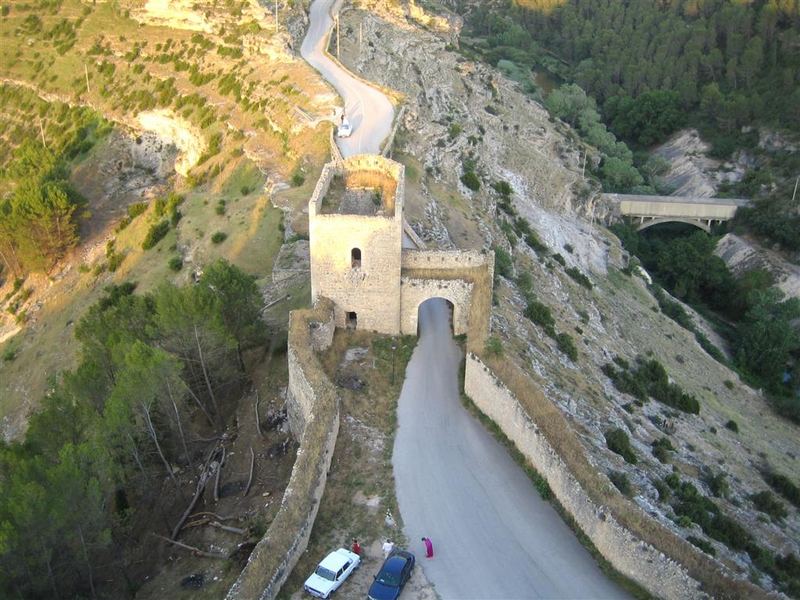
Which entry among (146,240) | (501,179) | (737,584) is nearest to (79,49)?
(146,240)

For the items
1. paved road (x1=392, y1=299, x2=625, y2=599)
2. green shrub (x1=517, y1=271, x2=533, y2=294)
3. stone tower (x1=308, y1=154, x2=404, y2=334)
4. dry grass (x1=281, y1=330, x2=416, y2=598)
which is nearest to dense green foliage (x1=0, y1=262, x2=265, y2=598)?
stone tower (x1=308, y1=154, x2=404, y2=334)

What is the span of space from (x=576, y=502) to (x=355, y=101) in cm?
3880

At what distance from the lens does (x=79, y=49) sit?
76.1 meters

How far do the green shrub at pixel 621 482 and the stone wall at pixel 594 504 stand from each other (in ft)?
5.87

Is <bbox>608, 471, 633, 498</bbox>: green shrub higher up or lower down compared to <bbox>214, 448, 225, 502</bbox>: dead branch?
higher up

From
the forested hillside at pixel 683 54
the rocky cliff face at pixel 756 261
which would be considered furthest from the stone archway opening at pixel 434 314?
the forested hillside at pixel 683 54

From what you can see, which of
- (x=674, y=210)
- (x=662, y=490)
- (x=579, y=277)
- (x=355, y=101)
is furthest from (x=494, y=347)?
(x=674, y=210)

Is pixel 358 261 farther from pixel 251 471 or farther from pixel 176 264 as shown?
pixel 176 264

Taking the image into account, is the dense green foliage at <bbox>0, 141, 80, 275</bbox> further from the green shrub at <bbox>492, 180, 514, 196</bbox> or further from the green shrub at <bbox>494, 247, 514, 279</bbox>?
the green shrub at <bbox>494, 247, 514, 279</bbox>

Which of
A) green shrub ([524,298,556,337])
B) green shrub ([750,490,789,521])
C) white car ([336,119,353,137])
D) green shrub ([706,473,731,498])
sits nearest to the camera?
green shrub ([706,473,731,498])

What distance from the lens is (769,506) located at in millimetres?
31875

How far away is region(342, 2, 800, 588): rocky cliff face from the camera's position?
3062cm

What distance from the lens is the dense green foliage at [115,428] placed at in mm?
21062

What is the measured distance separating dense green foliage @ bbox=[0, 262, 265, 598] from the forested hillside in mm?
80101
